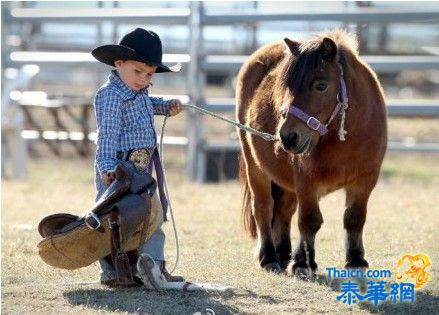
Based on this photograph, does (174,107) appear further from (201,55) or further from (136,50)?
(201,55)

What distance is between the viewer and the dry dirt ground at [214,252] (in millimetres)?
4738

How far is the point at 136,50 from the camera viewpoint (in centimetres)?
508

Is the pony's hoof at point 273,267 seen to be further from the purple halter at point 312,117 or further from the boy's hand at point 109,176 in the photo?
the boy's hand at point 109,176

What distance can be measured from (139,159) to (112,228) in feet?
1.50

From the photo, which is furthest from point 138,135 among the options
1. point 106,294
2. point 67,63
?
point 67,63

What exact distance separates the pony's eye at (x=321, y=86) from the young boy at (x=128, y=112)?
891mm

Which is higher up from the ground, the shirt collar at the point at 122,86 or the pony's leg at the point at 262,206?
the shirt collar at the point at 122,86

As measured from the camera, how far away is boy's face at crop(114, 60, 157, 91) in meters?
5.12

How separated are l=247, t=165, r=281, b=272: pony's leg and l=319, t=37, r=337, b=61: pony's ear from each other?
124 centimetres

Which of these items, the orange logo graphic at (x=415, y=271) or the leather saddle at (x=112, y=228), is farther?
the orange logo graphic at (x=415, y=271)

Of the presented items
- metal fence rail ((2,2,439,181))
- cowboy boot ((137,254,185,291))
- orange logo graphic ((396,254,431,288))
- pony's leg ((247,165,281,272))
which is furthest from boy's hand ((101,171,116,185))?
metal fence rail ((2,2,439,181))

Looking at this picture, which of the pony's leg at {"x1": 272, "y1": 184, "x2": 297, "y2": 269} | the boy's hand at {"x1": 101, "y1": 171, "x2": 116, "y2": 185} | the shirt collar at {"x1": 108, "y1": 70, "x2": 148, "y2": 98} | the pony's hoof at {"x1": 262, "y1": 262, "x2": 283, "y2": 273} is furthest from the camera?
the pony's leg at {"x1": 272, "y1": 184, "x2": 297, "y2": 269}

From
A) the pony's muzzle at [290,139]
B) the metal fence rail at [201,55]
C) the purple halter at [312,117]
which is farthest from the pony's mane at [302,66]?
the metal fence rail at [201,55]

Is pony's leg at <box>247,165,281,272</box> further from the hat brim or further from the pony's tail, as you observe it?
the hat brim
